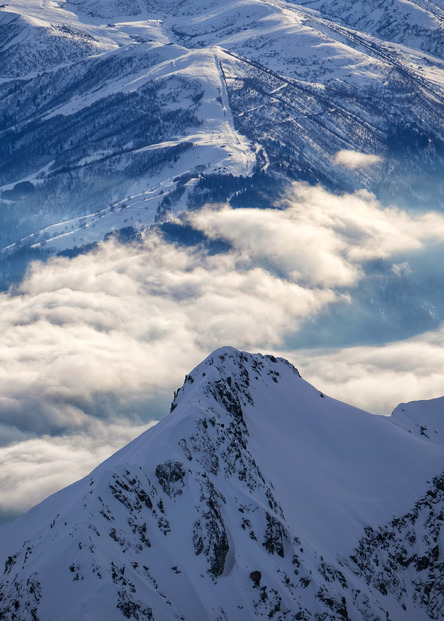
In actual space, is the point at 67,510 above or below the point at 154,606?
above

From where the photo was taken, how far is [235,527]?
5910 inches

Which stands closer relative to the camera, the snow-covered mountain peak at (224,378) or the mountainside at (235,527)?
the mountainside at (235,527)

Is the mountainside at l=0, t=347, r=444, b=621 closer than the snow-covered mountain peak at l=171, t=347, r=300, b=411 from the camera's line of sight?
Yes

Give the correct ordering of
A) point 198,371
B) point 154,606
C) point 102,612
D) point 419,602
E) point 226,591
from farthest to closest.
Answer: point 198,371, point 419,602, point 226,591, point 154,606, point 102,612

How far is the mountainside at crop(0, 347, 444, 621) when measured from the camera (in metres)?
127

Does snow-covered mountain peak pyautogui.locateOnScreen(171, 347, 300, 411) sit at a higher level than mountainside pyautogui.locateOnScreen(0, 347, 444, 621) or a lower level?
higher

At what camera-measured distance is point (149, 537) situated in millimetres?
139625

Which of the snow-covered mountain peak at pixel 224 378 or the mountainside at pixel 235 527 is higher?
the snow-covered mountain peak at pixel 224 378

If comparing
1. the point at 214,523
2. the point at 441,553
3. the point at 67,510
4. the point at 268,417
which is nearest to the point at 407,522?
the point at 441,553

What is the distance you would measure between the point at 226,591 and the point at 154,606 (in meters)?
17.5

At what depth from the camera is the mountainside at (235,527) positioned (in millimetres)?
127000

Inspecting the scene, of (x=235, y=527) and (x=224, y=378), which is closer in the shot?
(x=235, y=527)

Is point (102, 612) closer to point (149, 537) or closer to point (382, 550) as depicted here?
point (149, 537)

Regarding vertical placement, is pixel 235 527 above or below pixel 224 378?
below
